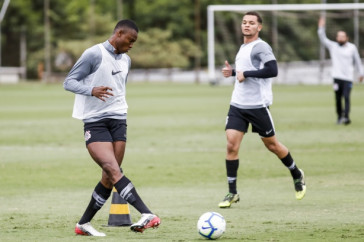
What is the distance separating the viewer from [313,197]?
38.4 ft

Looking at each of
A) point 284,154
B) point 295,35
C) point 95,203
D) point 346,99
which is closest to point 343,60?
point 346,99

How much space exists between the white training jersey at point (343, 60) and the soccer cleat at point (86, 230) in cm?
1610

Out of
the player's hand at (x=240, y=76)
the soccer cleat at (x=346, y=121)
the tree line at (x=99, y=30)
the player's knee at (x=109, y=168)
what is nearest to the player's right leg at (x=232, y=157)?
the player's hand at (x=240, y=76)

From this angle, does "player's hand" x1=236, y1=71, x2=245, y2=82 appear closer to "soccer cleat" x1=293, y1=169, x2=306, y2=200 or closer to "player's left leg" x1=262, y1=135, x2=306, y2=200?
"player's left leg" x1=262, y1=135, x2=306, y2=200

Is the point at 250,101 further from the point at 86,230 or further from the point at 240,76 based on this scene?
the point at 86,230

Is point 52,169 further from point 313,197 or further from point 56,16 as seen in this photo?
point 56,16

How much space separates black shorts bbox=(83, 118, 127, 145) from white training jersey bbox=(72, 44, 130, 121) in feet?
0.22

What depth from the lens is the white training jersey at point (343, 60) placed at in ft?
79.8

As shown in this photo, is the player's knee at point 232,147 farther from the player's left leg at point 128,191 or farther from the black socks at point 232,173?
the player's left leg at point 128,191

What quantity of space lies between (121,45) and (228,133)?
3.05 metres

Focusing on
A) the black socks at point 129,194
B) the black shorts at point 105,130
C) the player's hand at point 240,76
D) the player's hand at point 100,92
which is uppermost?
the player's hand at point 100,92

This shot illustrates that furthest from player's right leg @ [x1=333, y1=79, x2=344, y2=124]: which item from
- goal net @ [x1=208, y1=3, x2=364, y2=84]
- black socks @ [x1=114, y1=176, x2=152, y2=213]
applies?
goal net @ [x1=208, y1=3, x2=364, y2=84]

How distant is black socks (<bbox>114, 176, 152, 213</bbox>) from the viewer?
8.49 meters

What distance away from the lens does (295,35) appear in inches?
2143
